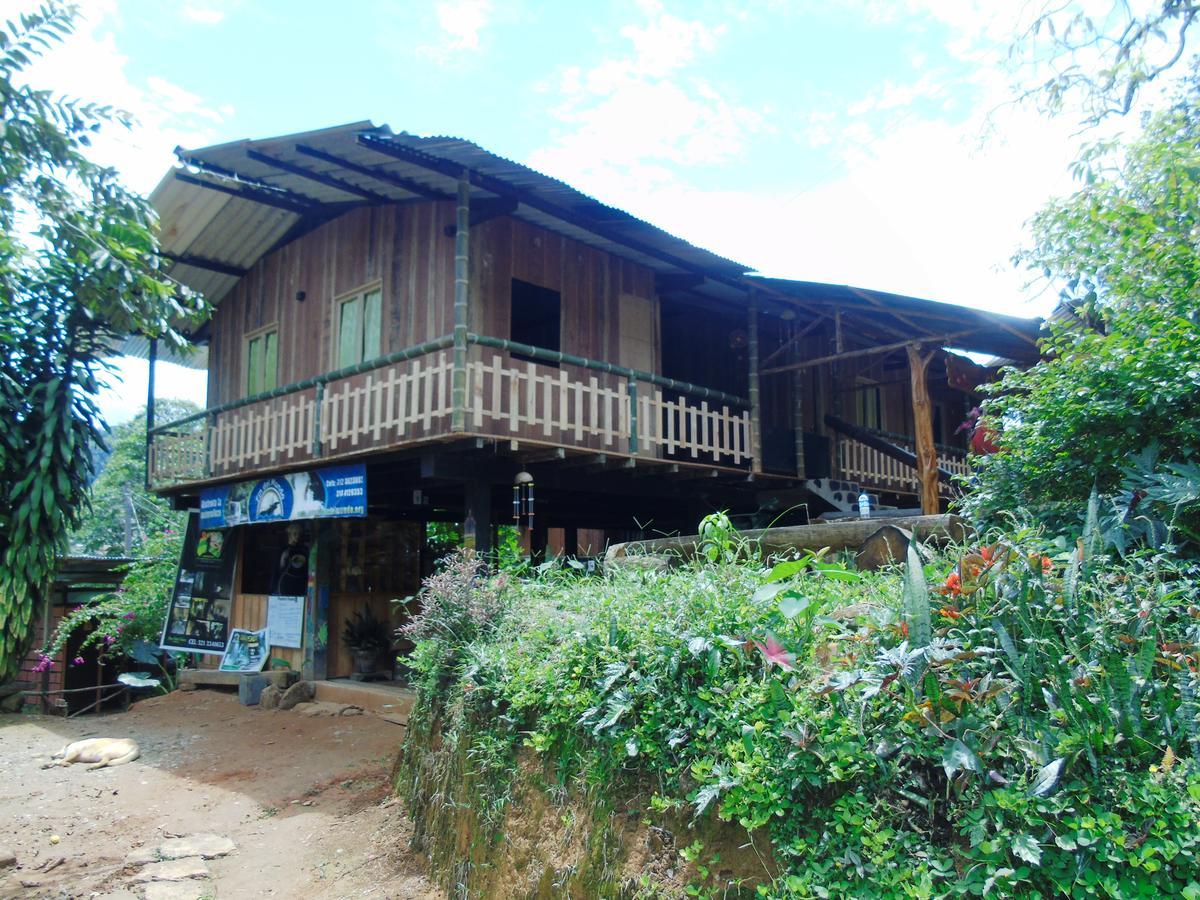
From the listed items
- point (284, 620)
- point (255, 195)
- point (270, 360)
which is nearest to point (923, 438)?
point (284, 620)

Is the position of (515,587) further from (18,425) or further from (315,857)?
(18,425)

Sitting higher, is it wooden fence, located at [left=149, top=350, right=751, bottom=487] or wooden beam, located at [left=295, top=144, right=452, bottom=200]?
wooden beam, located at [left=295, top=144, right=452, bottom=200]

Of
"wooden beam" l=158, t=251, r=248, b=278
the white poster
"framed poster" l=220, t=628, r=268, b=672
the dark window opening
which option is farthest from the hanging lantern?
"wooden beam" l=158, t=251, r=248, b=278

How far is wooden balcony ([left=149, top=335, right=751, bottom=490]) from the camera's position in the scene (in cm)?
841

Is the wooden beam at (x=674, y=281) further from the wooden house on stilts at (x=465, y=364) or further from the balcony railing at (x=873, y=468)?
the balcony railing at (x=873, y=468)

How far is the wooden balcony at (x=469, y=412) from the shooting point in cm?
841

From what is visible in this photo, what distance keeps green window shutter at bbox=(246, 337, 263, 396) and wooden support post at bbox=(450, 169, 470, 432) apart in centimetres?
491

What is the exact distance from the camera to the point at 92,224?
20.5 feet

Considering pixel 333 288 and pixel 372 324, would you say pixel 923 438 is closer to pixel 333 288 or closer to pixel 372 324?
pixel 372 324

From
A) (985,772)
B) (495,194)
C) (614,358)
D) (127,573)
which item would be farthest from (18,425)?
(985,772)

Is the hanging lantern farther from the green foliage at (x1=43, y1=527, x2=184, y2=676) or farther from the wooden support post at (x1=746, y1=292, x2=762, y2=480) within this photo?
the green foliage at (x1=43, y1=527, x2=184, y2=676)

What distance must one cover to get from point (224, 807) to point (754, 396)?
726cm

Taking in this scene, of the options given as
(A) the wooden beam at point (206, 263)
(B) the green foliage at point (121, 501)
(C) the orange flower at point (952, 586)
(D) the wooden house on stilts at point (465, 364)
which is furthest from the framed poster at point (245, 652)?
(B) the green foliage at point (121, 501)

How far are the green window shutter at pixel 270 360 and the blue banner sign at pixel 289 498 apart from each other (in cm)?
152
